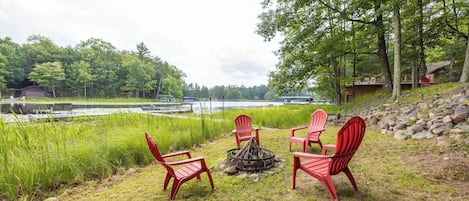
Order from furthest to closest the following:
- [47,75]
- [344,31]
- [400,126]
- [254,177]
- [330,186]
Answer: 1. [47,75]
2. [344,31]
3. [400,126]
4. [254,177]
5. [330,186]

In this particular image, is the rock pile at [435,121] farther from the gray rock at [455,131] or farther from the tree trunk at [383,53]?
the tree trunk at [383,53]

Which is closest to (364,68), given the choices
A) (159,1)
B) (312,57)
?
(312,57)

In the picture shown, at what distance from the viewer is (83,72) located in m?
28.8

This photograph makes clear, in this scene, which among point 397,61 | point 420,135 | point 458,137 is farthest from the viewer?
point 397,61

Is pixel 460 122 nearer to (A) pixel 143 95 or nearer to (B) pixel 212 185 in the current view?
(B) pixel 212 185

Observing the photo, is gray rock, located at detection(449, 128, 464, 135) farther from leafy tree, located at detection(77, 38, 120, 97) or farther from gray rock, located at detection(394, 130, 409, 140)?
leafy tree, located at detection(77, 38, 120, 97)

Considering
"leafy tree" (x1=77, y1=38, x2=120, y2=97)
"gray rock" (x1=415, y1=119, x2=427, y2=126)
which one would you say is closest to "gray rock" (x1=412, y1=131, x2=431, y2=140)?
"gray rock" (x1=415, y1=119, x2=427, y2=126)

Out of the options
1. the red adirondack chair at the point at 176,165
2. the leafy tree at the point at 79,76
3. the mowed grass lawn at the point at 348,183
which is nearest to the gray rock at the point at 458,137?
the mowed grass lawn at the point at 348,183

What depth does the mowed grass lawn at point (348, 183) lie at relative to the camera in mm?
2043

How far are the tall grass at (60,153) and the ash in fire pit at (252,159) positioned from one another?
1726 mm

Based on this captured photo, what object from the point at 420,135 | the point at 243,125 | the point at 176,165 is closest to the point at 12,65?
the point at 243,125

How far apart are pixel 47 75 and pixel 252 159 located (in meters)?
34.3

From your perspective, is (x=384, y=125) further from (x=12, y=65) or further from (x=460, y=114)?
(x=12, y=65)

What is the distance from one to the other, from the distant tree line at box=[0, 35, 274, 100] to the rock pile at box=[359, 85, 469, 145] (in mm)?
21153
